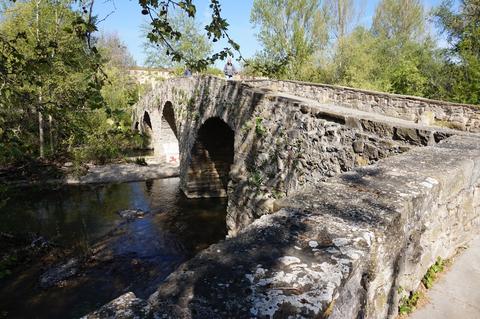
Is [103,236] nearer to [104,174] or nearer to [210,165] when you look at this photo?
[210,165]

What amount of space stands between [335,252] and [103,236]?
1006 cm

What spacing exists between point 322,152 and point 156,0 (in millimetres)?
3769

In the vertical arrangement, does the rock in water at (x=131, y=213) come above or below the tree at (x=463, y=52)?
below

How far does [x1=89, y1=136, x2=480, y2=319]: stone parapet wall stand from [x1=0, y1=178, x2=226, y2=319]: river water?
502cm

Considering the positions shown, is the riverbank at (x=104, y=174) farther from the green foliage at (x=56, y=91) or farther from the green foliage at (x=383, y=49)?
the green foliage at (x=383, y=49)

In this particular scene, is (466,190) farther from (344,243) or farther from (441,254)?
(344,243)

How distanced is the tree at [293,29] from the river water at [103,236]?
1272 centimetres

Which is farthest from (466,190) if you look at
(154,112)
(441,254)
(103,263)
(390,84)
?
(154,112)

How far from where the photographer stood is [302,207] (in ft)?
7.36

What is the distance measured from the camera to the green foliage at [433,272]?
9.40 ft

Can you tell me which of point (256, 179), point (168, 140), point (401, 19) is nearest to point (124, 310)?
point (256, 179)

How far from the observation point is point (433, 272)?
2986 mm

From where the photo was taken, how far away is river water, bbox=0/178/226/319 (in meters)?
7.52

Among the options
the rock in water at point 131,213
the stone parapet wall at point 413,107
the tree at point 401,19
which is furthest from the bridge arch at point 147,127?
the tree at point 401,19
